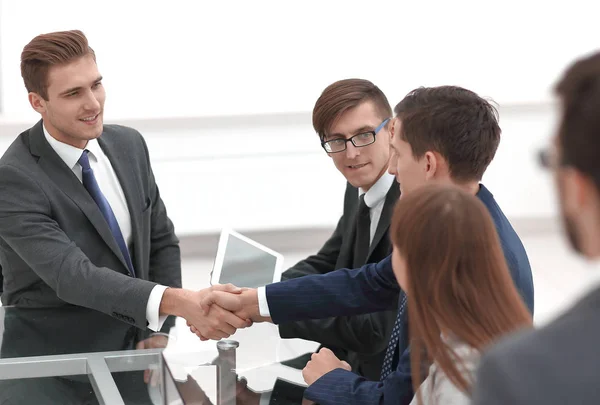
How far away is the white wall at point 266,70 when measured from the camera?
16.6 ft

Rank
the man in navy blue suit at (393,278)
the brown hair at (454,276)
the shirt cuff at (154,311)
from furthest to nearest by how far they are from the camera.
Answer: the shirt cuff at (154,311), the man in navy blue suit at (393,278), the brown hair at (454,276)

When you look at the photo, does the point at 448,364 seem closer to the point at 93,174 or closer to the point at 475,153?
the point at 475,153

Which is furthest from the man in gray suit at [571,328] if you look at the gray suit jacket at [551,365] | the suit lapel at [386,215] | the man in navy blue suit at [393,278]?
the suit lapel at [386,215]

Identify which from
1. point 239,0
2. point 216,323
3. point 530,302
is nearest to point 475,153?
point 530,302

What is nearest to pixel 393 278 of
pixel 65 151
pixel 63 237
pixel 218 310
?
pixel 218 310

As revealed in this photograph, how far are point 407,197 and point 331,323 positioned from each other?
0.96m

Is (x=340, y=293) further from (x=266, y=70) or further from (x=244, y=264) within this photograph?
(x=266, y=70)

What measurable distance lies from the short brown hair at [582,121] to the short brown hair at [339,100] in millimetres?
1973

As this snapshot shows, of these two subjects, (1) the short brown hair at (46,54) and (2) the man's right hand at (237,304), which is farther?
(1) the short brown hair at (46,54)

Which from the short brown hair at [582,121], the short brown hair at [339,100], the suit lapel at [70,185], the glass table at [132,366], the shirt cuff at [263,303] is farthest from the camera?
the short brown hair at [339,100]

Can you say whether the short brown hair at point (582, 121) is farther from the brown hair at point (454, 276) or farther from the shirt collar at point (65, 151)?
the shirt collar at point (65, 151)

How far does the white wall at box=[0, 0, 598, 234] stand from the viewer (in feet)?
16.6

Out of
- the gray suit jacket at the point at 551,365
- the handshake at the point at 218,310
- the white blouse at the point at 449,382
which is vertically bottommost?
the handshake at the point at 218,310

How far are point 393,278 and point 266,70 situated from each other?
311 cm
